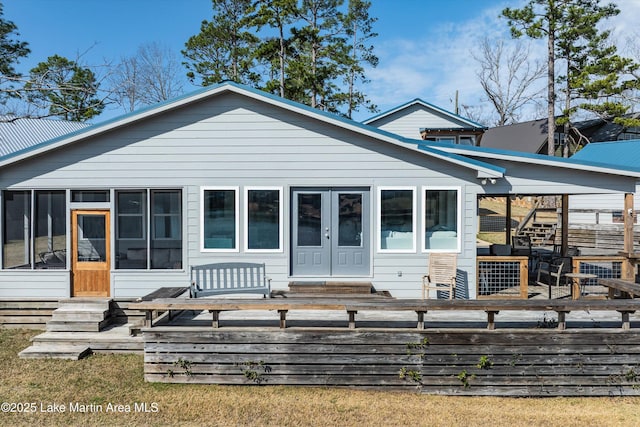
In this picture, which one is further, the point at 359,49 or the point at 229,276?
the point at 359,49

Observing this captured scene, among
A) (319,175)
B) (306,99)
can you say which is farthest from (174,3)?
(319,175)

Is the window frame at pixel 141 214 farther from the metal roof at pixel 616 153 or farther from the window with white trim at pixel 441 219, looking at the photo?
the metal roof at pixel 616 153

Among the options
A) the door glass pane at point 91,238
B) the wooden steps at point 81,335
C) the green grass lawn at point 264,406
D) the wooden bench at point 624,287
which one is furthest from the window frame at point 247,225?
the wooden bench at point 624,287

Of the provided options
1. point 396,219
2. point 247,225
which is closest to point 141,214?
point 247,225

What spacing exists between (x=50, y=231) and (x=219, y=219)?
3.48 m

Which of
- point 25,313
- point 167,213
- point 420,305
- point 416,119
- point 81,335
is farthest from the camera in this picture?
point 416,119

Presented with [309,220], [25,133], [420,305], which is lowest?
[420,305]

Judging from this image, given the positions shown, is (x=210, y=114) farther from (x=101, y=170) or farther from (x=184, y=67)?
(x=184, y=67)

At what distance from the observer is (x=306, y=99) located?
2577cm

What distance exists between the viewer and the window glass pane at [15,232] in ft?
27.7

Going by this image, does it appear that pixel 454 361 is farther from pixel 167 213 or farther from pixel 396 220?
pixel 167 213

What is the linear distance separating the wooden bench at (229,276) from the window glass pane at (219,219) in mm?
583

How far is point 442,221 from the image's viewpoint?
27.7 feet

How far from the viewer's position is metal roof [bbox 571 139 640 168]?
1596 cm
